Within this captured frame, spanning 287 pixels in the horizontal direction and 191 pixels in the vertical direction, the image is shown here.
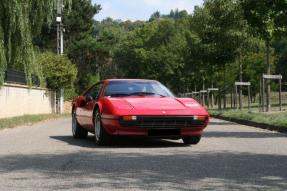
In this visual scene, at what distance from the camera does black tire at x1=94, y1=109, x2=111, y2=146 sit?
37.9 feet

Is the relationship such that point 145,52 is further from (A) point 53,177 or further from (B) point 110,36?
(A) point 53,177

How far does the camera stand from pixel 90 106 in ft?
41.9

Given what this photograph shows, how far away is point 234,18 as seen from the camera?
3256 centimetres

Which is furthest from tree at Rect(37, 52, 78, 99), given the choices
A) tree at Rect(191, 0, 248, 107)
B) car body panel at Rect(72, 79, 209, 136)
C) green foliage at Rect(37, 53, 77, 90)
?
car body panel at Rect(72, 79, 209, 136)

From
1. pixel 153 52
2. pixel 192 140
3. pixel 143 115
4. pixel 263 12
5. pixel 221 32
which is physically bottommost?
pixel 192 140

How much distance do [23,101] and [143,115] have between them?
24106mm

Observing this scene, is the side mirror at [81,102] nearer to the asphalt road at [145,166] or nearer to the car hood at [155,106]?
the asphalt road at [145,166]

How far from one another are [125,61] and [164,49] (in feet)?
32.4

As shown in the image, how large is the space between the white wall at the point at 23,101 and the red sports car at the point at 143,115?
45.7 feet

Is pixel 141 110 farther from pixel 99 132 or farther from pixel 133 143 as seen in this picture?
pixel 133 143

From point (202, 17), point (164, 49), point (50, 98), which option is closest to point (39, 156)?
point (202, 17)

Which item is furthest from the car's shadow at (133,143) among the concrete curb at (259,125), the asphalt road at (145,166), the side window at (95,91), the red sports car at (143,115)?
the concrete curb at (259,125)

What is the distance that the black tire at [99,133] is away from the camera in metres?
11.6

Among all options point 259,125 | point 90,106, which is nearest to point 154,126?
point 90,106
